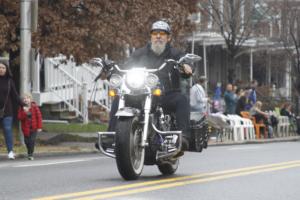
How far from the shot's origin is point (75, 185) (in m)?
11.3

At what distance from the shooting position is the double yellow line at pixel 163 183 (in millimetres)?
10164

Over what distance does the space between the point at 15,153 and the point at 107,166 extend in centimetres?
432

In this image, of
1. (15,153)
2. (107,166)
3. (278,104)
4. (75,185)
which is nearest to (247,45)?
(278,104)

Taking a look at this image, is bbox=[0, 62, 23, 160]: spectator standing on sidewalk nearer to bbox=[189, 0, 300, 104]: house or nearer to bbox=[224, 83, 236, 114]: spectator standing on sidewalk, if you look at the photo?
bbox=[224, 83, 236, 114]: spectator standing on sidewalk

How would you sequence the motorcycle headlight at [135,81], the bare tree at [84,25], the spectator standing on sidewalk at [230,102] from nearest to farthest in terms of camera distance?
1. the motorcycle headlight at [135,81]
2. the bare tree at [84,25]
3. the spectator standing on sidewalk at [230,102]

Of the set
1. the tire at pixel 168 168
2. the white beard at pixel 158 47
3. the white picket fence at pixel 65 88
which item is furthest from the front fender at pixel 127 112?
the white picket fence at pixel 65 88

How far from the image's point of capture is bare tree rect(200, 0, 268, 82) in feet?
133

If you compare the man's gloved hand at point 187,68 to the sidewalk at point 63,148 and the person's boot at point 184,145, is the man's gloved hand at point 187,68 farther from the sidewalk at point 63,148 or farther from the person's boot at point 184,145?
the sidewalk at point 63,148

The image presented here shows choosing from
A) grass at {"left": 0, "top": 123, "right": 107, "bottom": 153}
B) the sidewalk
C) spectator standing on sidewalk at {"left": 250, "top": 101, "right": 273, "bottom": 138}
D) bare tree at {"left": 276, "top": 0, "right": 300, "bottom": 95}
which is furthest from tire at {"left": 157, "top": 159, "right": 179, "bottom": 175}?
bare tree at {"left": 276, "top": 0, "right": 300, "bottom": 95}

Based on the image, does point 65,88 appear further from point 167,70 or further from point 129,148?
point 129,148

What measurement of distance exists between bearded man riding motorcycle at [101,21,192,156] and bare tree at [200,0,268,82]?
27607mm

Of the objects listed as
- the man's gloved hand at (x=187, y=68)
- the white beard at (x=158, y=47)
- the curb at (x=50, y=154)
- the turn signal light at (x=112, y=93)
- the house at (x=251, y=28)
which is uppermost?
the house at (x=251, y=28)

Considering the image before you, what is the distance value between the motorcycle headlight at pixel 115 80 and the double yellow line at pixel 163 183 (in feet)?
4.16

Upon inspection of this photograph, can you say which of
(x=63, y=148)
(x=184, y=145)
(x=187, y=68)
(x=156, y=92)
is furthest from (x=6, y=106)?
(x=156, y=92)
